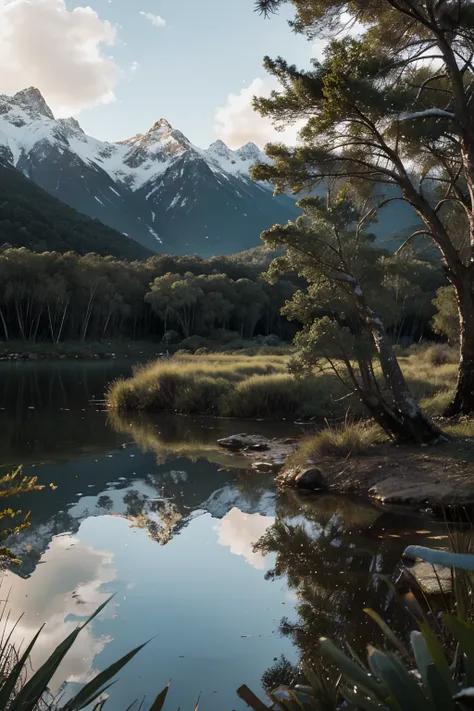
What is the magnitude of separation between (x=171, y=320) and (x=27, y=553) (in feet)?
221

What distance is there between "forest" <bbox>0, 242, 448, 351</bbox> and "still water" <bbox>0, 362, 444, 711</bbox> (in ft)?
135

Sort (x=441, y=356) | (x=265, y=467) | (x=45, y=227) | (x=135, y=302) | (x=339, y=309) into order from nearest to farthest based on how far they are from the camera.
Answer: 1. (x=339, y=309)
2. (x=265, y=467)
3. (x=441, y=356)
4. (x=135, y=302)
5. (x=45, y=227)

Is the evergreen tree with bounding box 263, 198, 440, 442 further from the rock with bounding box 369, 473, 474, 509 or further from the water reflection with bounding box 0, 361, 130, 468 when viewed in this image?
the water reflection with bounding box 0, 361, 130, 468

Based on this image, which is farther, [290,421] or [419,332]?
[419,332]

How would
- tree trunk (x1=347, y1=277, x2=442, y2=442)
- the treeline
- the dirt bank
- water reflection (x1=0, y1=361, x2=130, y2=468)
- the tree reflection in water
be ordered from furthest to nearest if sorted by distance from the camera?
the treeline → water reflection (x1=0, y1=361, x2=130, y2=468) → tree trunk (x1=347, y1=277, x2=442, y2=442) → the dirt bank → the tree reflection in water

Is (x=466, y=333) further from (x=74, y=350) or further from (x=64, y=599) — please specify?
(x=74, y=350)

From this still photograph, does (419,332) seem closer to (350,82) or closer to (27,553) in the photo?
(350,82)

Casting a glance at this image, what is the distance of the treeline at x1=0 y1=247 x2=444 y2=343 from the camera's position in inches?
2275

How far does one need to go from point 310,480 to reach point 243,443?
4.40 m

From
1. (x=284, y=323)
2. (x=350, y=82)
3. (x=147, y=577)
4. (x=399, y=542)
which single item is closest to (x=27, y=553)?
(x=147, y=577)

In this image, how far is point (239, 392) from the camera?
20422mm

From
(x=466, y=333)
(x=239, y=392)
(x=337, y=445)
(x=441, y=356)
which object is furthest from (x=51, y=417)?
(x=441, y=356)

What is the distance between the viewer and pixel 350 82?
10.2 meters

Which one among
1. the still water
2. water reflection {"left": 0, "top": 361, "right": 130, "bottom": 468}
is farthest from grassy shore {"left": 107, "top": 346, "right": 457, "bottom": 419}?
the still water
